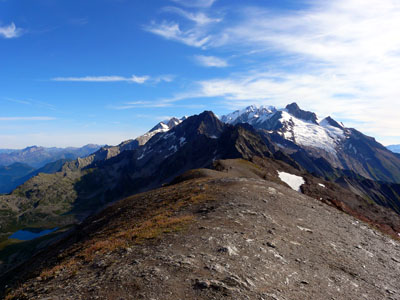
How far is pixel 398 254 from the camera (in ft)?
74.1

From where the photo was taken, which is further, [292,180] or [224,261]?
[292,180]

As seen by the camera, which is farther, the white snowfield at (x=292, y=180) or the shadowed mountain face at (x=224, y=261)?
the white snowfield at (x=292, y=180)

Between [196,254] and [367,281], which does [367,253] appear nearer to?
[367,281]

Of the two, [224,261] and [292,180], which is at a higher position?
[224,261]

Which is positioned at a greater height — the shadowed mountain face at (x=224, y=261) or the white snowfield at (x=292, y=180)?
the shadowed mountain face at (x=224, y=261)

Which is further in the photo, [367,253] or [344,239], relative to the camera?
[344,239]

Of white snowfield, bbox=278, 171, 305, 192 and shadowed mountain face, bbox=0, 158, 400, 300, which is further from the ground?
shadowed mountain face, bbox=0, 158, 400, 300

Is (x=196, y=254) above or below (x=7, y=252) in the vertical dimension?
above

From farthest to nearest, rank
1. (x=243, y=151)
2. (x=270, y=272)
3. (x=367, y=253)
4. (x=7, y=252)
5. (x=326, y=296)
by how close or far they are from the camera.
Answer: (x=243, y=151)
(x=7, y=252)
(x=367, y=253)
(x=270, y=272)
(x=326, y=296)

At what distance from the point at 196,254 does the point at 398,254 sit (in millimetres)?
22687

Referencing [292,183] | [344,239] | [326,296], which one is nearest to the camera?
[326,296]

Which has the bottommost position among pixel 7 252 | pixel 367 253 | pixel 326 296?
pixel 7 252

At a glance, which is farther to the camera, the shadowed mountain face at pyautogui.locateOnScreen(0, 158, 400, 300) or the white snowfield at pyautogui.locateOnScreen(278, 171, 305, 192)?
the white snowfield at pyautogui.locateOnScreen(278, 171, 305, 192)

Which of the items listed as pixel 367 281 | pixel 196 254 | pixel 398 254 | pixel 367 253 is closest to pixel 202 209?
pixel 196 254
